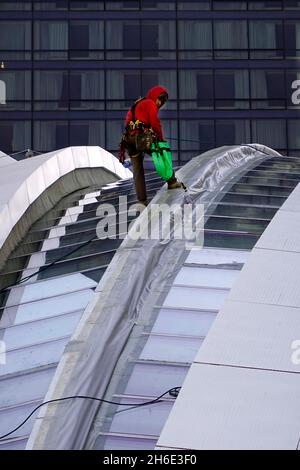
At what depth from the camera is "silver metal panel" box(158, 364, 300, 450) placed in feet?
32.7

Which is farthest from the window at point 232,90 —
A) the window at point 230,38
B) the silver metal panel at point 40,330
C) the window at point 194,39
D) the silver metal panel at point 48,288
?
the silver metal panel at point 40,330

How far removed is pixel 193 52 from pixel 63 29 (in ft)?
18.8

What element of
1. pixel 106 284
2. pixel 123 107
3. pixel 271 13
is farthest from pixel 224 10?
pixel 106 284

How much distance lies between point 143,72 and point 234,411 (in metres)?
40.4

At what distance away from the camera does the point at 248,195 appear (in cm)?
1884

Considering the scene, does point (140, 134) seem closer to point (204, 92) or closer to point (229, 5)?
point (204, 92)

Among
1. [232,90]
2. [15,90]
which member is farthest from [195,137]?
[15,90]

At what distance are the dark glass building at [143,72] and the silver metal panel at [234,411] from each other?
38.9 m

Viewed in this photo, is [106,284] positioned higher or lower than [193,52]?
lower

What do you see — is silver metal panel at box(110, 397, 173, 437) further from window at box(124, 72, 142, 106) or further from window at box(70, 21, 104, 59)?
window at box(70, 21, 104, 59)

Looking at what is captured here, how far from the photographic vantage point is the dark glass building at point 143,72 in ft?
163

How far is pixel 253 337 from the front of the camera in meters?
11.3

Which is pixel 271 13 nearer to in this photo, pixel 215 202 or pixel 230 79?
pixel 230 79

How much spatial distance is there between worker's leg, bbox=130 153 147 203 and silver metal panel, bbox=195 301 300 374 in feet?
18.9
